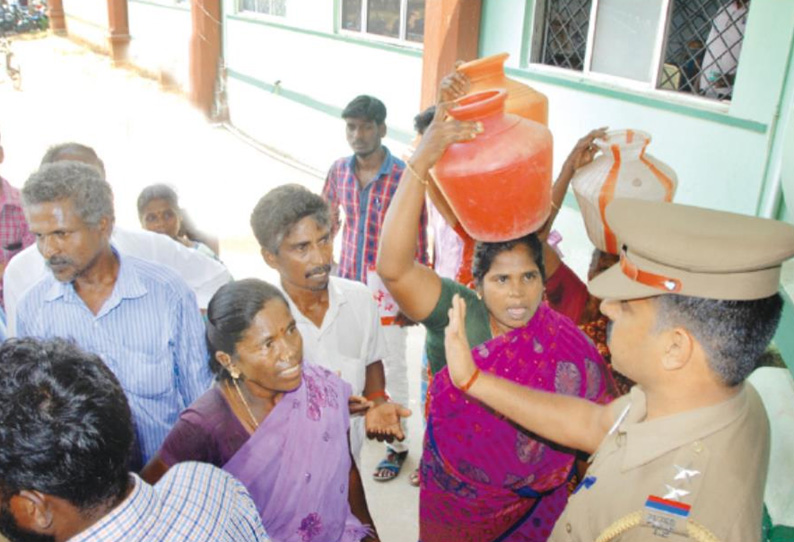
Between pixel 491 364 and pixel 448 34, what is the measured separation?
187 inches

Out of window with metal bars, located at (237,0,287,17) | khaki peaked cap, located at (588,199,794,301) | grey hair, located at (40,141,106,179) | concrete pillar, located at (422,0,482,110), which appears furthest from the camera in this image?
window with metal bars, located at (237,0,287,17)

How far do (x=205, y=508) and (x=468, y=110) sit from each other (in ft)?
4.29

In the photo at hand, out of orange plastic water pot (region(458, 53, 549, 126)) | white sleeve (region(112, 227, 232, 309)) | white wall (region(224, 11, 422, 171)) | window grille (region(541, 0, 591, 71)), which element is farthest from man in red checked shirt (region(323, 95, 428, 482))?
white wall (region(224, 11, 422, 171))

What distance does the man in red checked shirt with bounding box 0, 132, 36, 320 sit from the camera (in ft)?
10.4

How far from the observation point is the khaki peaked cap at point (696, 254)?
1.26m

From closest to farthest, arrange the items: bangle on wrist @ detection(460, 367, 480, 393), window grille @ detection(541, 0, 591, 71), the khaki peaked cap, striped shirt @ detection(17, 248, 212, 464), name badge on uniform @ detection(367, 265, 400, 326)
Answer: the khaki peaked cap
bangle on wrist @ detection(460, 367, 480, 393)
striped shirt @ detection(17, 248, 212, 464)
name badge on uniform @ detection(367, 265, 400, 326)
window grille @ detection(541, 0, 591, 71)

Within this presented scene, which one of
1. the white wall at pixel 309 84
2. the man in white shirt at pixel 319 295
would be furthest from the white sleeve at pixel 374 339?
the white wall at pixel 309 84

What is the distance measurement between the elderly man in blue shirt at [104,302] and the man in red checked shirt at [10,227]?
1.17 m

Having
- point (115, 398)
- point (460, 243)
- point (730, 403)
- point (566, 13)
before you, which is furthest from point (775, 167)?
point (115, 398)

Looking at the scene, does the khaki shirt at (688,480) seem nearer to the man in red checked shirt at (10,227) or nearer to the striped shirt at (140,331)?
the striped shirt at (140,331)

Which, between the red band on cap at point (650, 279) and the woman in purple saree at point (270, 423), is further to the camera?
the woman in purple saree at point (270, 423)

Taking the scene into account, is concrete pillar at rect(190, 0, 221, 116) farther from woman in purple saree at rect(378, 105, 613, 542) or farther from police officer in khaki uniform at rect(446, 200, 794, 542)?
police officer in khaki uniform at rect(446, 200, 794, 542)

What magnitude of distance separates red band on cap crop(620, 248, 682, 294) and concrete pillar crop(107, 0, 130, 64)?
17.2 m

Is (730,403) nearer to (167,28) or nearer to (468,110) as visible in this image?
(468,110)
